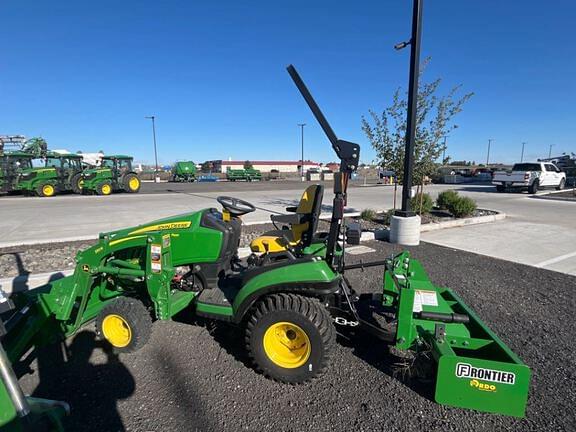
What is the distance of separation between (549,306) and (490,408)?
2.54m

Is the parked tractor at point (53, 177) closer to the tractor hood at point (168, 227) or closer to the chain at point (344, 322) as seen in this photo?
the tractor hood at point (168, 227)

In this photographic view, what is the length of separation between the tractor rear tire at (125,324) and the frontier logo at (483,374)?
252 cm

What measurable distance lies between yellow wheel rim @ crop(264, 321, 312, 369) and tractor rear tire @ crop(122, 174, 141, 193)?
19960 mm

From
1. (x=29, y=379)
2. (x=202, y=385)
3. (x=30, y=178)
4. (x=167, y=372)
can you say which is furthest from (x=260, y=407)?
(x=30, y=178)

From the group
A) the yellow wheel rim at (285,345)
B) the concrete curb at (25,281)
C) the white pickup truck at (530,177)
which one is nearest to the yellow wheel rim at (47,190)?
the concrete curb at (25,281)

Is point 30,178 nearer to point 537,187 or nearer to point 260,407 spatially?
point 260,407

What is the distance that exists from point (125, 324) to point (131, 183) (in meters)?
19.2

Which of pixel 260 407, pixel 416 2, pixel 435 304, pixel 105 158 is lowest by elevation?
pixel 260 407

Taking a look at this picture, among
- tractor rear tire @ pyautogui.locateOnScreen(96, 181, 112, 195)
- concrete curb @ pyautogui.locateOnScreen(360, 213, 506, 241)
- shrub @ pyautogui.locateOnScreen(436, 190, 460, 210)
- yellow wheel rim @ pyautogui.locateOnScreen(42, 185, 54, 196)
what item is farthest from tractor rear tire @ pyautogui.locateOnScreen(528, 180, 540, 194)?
yellow wheel rim @ pyautogui.locateOnScreen(42, 185, 54, 196)

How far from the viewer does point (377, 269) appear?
509 centimetres

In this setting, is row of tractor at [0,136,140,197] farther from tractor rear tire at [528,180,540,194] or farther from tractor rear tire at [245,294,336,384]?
tractor rear tire at [528,180,540,194]

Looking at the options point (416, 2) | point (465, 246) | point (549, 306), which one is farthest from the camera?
point (465, 246)

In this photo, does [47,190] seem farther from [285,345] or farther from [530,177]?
[530,177]

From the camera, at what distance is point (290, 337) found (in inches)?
102
